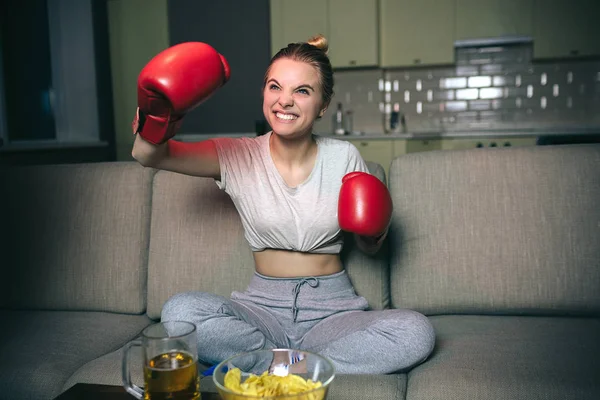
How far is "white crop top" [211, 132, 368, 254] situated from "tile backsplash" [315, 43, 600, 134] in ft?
11.0

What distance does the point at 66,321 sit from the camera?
169cm

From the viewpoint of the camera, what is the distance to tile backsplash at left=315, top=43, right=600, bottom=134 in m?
4.59

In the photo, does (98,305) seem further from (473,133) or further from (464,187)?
(473,133)

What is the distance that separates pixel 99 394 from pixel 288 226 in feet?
2.35

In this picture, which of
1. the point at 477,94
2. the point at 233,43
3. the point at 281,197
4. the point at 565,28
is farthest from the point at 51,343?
the point at 565,28

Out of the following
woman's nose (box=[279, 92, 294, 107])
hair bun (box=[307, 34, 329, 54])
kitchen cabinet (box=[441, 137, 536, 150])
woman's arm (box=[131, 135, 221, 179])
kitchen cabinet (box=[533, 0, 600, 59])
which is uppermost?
kitchen cabinet (box=[533, 0, 600, 59])

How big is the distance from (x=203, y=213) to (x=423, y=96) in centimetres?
359

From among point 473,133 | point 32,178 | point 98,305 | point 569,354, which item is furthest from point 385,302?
point 473,133

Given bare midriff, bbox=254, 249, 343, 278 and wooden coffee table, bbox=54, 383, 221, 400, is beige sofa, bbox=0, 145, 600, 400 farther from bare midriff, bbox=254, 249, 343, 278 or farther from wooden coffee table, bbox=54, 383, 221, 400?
wooden coffee table, bbox=54, 383, 221, 400

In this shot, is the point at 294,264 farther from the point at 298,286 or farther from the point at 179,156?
the point at 179,156

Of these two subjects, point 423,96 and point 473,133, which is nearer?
point 473,133

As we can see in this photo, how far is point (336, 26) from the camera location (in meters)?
4.75

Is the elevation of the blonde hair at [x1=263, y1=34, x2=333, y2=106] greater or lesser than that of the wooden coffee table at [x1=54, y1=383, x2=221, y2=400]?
greater

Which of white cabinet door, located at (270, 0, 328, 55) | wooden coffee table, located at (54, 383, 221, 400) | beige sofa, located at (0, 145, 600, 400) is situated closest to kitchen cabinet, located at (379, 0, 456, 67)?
white cabinet door, located at (270, 0, 328, 55)
